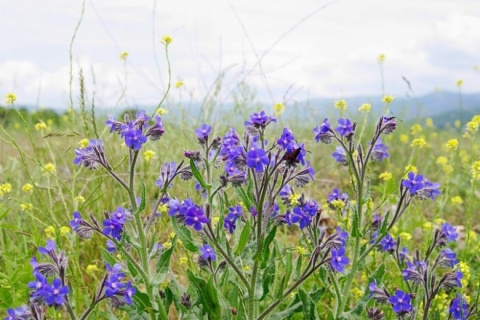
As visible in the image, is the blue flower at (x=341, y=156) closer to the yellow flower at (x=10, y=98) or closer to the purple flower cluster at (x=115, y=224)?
the purple flower cluster at (x=115, y=224)

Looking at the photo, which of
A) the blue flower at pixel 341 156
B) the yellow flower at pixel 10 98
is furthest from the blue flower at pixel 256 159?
the yellow flower at pixel 10 98

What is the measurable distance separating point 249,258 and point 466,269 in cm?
120

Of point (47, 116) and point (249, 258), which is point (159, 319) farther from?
point (47, 116)

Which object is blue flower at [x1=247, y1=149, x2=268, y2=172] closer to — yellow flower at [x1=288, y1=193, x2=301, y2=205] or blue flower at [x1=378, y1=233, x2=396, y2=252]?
yellow flower at [x1=288, y1=193, x2=301, y2=205]

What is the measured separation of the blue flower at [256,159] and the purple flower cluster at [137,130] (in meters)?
0.40

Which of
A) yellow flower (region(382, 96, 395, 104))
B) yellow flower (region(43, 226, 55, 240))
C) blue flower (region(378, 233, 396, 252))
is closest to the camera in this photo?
blue flower (region(378, 233, 396, 252))

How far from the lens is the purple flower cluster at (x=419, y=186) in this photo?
237 centimetres

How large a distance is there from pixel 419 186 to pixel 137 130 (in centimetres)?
121

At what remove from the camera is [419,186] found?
238 cm

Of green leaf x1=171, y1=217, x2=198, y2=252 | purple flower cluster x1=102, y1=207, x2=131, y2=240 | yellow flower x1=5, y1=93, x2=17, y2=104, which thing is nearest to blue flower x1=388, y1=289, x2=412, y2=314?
green leaf x1=171, y1=217, x2=198, y2=252

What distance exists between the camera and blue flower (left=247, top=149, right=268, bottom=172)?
1990 millimetres

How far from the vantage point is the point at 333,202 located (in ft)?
9.01

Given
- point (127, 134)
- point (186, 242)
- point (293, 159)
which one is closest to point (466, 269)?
point (293, 159)

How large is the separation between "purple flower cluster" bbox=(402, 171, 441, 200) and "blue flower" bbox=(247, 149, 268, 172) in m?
0.72
